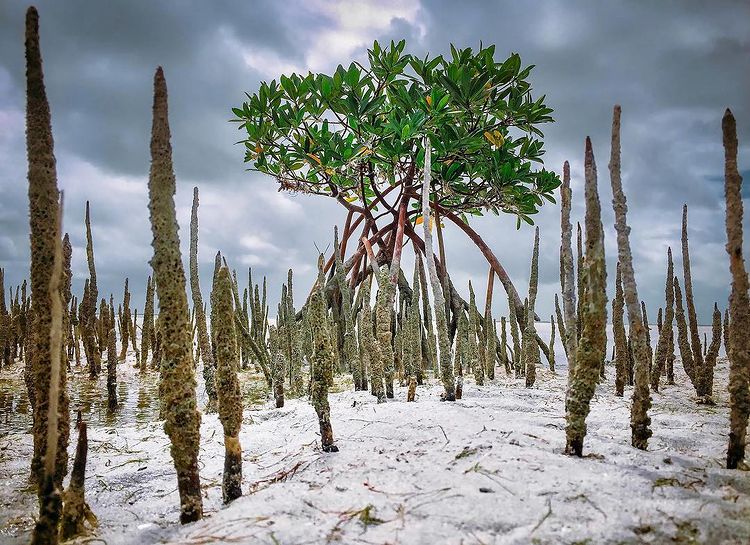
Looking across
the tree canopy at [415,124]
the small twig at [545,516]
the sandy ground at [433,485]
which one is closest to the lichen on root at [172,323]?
the sandy ground at [433,485]

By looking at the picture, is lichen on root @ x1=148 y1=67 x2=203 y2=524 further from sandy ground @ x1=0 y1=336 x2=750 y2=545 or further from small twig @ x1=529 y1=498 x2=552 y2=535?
small twig @ x1=529 y1=498 x2=552 y2=535

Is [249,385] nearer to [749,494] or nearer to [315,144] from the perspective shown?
[315,144]

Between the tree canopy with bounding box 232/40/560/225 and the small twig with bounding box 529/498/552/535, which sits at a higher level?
the tree canopy with bounding box 232/40/560/225

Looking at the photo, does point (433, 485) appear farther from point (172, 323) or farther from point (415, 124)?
point (415, 124)

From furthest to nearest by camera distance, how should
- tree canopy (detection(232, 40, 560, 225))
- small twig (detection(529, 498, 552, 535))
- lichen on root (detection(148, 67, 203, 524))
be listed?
tree canopy (detection(232, 40, 560, 225)) < lichen on root (detection(148, 67, 203, 524)) < small twig (detection(529, 498, 552, 535))

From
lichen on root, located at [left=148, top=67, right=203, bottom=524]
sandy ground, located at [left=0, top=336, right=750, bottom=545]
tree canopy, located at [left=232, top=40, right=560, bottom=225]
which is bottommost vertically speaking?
sandy ground, located at [left=0, top=336, right=750, bottom=545]

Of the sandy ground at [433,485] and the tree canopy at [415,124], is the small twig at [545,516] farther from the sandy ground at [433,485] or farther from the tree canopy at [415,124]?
the tree canopy at [415,124]

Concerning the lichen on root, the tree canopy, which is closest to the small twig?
the lichen on root

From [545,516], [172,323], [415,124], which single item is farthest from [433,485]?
[415,124]

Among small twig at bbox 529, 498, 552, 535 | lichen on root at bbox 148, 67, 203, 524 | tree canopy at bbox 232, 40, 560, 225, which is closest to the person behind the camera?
small twig at bbox 529, 498, 552, 535

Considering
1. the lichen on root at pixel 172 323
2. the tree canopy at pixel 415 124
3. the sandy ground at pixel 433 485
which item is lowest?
the sandy ground at pixel 433 485

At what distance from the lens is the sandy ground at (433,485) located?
1606mm

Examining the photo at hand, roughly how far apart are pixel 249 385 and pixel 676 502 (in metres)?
6.26

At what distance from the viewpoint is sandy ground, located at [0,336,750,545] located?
161 cm
